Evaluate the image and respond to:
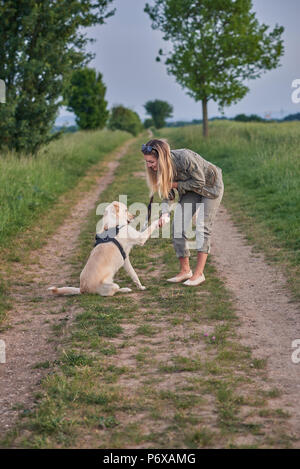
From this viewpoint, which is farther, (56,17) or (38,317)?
(56,17)

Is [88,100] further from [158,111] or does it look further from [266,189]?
[158,111]

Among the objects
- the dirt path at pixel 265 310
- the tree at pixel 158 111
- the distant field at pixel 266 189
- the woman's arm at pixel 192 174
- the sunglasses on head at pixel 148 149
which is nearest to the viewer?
the dirt path at pixel 265 310

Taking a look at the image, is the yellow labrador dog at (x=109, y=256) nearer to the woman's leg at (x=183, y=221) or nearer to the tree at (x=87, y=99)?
the woman's leg at (x=183, y=221)

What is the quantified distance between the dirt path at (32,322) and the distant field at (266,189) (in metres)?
2.89

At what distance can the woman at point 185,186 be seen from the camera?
546 centimetres

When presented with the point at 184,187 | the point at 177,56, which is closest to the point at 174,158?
the point at 184,187

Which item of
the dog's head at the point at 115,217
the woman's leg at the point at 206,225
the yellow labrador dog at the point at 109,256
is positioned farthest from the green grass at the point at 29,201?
the woman's leg at the point at 206,225

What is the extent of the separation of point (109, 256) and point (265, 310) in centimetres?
187

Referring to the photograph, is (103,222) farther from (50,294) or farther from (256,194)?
(256,194)

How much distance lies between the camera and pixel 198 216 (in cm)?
599

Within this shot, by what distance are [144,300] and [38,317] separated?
3.94 ft

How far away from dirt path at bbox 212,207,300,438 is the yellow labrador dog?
131 centimetres

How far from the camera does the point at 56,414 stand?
3.22 m

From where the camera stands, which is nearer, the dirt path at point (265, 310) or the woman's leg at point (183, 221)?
the dirt path at point (265, 310)
